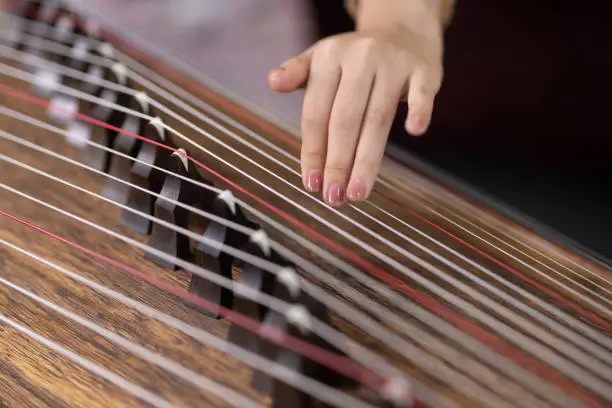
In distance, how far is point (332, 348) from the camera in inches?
25.5

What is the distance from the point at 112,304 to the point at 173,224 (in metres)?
0.12

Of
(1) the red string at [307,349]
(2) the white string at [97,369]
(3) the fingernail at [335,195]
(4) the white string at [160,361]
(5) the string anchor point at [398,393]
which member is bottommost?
(2) the white string at [97,369]

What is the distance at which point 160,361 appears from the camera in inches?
26.6

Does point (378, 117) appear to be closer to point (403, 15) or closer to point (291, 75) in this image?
point (291, 75)

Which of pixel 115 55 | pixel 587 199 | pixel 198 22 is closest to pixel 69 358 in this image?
pixel 115 55

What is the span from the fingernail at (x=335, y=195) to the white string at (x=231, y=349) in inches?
9.8

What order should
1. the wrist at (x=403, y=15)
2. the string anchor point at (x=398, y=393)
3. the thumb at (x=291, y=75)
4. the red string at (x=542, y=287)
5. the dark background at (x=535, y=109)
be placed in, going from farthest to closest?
the dark background at (x=535, y=109) → the wrist at (x=403, y=15) → the thumb at (x=291, y=75) → the red string at (x=542, y=287) → the string anchor point at (x=398, y=393)

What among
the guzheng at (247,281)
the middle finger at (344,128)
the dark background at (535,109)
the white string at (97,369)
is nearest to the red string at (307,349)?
the guzheng at (247,281)

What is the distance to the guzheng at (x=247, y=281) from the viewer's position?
2.12 ft

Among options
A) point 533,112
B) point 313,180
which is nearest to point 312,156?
point 313,180

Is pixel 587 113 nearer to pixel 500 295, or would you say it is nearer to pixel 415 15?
pixel 415 15

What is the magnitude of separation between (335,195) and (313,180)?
0.14 ft

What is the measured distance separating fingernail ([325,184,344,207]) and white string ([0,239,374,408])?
25cm

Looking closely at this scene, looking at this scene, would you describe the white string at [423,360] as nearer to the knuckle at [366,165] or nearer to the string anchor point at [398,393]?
the string anchor point at [398,393]
